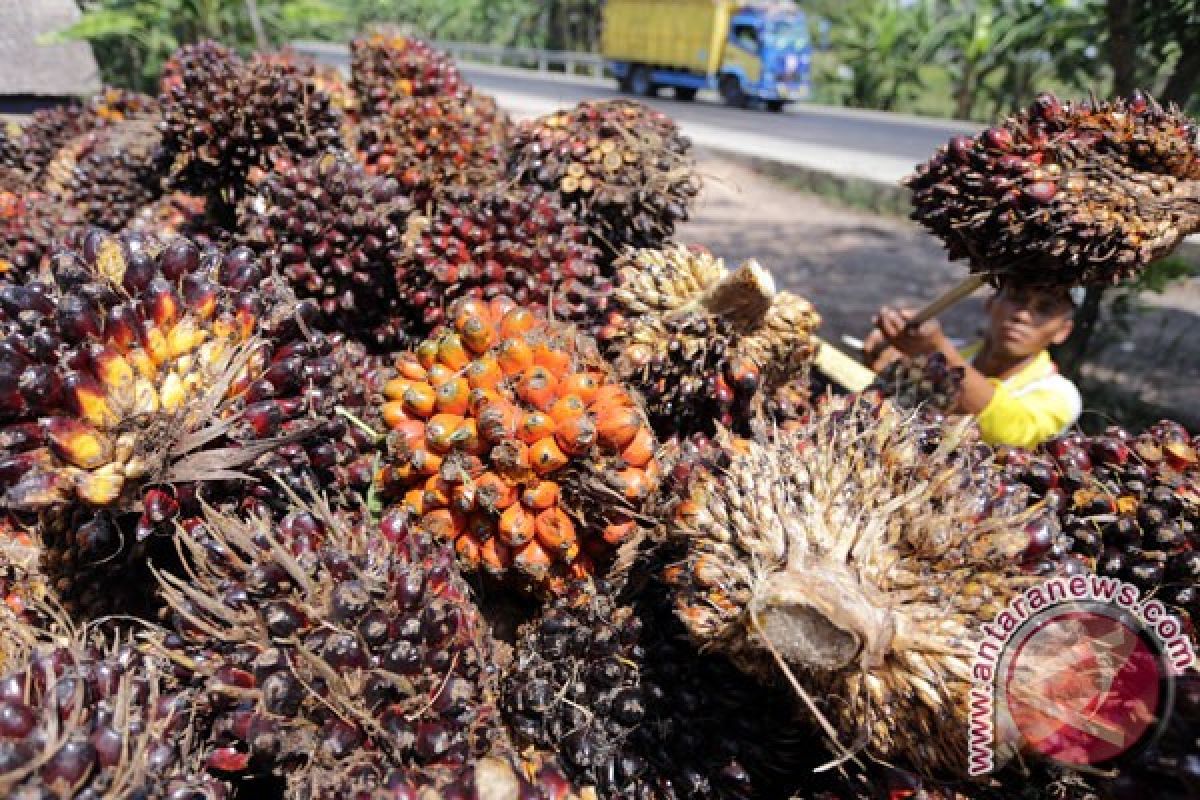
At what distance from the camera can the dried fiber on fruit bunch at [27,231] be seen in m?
2.64

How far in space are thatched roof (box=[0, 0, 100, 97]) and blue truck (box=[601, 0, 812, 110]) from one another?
70.4ft

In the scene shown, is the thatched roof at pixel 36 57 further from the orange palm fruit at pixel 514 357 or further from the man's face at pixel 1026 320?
the man's face at pixel 1026 320

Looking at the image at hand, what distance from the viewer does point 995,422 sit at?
109 inches

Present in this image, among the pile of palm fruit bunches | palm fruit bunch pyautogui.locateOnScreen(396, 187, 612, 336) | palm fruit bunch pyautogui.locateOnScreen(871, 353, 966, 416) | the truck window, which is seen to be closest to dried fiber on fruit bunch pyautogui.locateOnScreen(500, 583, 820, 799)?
the pile of palm fruit bunches

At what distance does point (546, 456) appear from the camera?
5.15 ft

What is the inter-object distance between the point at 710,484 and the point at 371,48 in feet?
9.88

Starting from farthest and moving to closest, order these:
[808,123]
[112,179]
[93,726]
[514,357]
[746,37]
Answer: [746,37] → [808,123] → [112,179] → [514,357] → [93,726]

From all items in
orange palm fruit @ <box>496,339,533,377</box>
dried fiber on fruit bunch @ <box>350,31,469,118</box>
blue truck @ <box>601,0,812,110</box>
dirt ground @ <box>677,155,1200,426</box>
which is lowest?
dirt ground @ <box>677,155,1200,426</box>

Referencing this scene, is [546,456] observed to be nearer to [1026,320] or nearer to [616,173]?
[616,173]

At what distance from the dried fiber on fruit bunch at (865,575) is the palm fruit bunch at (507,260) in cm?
95

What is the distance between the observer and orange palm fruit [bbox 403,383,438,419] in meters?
1.65

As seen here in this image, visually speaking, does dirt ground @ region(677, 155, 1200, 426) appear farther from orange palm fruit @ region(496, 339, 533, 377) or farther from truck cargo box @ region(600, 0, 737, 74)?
truck cargo box @ region(600, 0, 737, 74)

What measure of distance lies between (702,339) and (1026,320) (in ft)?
4.69

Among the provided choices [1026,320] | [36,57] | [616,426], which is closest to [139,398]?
[616,426]
